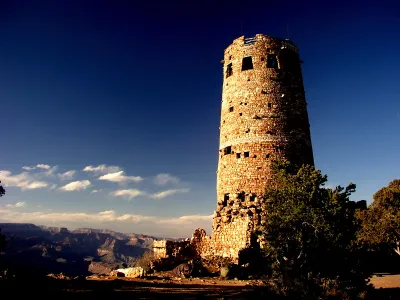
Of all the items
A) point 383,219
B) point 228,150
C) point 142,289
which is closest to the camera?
point 142,289

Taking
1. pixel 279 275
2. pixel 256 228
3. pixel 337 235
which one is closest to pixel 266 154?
pixel 256 228

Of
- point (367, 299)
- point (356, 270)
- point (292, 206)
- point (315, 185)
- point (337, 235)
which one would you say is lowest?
point (367, 299)

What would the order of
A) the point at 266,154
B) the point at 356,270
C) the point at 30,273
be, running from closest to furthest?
1. the point at 30,273
2. the point at 356,270
3. the point at 266,154

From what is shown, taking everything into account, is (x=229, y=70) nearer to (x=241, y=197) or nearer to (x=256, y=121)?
(x=256, y=121)

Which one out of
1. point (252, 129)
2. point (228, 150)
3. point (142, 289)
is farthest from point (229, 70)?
point (142, 289)

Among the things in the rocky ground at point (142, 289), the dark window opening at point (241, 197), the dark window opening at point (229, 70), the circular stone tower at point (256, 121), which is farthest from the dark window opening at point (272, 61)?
the rocky ground at point (142, 289)

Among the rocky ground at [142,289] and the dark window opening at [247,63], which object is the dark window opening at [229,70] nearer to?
the dark window opening at [247,63]

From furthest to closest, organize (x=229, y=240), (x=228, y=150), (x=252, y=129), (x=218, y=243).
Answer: (x=228, y=150)
(x=252, y=129)
(x=218, y=243)
(x=229, y=240)

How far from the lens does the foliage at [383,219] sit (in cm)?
1977

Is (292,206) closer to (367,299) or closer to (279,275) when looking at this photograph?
(279,275)

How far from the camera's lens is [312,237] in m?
16.0

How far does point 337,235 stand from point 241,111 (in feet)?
42.4

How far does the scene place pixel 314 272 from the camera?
16125 millimetres

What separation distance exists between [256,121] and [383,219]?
10525mm
